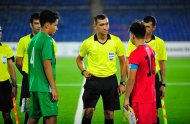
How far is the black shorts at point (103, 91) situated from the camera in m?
7.43

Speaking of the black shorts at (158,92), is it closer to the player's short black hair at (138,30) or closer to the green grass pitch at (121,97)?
the green grass pitch at (121,97)

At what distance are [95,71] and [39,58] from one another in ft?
5.83

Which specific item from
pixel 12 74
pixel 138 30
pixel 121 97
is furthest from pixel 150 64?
pixel 121 97

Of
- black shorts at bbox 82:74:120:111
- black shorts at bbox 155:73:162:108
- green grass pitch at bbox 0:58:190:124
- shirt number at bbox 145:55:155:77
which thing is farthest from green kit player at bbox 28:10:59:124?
green grass pitch at bbox 0:58:190:124

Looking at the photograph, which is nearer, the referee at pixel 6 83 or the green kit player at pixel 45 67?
the green kit player at pixel 45 67

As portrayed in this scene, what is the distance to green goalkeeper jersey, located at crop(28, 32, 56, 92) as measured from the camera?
578cm

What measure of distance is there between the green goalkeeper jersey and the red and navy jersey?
45.0 inches

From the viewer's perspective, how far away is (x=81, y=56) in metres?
7.74

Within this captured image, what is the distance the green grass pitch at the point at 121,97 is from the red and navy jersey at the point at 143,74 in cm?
318

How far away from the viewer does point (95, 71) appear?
746 centimetres

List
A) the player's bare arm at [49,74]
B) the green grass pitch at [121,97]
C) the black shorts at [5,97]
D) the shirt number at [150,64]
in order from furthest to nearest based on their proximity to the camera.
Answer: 1. the green grass pitch at [121,97]
2. the black shorts at [5,97]
3. the shirt number at [150,64]
4. the player's bare arm at [49,74]

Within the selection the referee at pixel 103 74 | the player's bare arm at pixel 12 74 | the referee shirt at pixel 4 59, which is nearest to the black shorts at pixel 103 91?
the referee at pixel 103 74

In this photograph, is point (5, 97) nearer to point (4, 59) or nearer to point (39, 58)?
point (4, 59)

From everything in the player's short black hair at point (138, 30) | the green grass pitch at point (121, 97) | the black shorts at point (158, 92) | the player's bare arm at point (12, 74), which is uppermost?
the player's short black hair at point (138, 30)
